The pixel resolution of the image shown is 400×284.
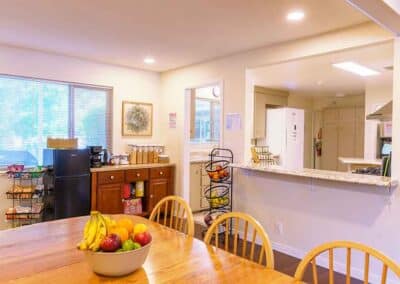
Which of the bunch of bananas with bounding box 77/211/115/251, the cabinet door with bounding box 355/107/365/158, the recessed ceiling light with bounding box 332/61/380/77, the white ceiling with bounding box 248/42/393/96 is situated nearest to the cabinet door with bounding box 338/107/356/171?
the cabinet door with bounding box 355/107/365/158

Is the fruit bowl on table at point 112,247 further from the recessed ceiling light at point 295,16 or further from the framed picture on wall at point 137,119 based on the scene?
the framed picture on wall at point 137,119

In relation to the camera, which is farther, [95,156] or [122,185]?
[122,185]

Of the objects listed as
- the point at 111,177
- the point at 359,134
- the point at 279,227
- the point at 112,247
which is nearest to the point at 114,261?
the point at 112,247

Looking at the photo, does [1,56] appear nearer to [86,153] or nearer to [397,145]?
[86,153]

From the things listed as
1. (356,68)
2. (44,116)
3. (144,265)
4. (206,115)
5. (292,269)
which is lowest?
(292,269)

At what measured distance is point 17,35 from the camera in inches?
132

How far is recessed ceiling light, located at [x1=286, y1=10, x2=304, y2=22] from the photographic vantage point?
8.48 ft

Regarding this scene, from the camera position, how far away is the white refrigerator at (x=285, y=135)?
5.75 m

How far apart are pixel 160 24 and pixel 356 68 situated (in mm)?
2862

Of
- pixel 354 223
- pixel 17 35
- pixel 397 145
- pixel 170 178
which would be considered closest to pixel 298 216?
pixel 354 223

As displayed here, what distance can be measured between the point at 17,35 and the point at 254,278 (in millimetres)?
3449

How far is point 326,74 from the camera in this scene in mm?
4816

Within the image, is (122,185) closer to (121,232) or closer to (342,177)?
(342,177)

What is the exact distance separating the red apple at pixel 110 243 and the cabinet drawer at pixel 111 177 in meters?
3.00
